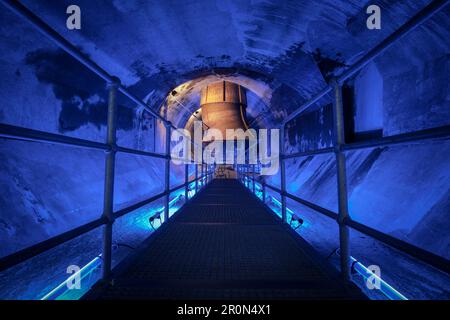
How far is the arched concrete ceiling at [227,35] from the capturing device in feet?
10.8

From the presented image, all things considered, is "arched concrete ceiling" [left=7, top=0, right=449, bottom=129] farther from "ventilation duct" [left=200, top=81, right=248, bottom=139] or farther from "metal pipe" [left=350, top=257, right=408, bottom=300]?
"ventilation duct" [left=200, top=81, right=248, bottom=139]

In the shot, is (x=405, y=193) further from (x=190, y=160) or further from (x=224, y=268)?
(x=190, y=160)

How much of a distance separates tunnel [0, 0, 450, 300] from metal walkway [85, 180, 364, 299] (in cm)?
1

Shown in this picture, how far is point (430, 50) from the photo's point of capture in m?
2.87

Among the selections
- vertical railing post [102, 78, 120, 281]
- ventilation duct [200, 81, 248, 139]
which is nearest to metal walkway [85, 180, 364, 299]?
vertical railing post [102, 78, 120, 281]

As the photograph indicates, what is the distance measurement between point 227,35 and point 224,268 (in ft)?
14.8

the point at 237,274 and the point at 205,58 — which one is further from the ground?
the point at 205,58

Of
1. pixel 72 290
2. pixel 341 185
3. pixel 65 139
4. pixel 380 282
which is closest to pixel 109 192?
pixel 65 139

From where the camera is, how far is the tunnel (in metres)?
1.36

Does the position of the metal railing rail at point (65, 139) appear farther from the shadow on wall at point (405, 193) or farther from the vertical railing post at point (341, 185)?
the shadow on wall at point (405, 193)

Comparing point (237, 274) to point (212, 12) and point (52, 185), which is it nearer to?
point (52, 185)

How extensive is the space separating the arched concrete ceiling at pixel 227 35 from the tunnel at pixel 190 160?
0.03m
